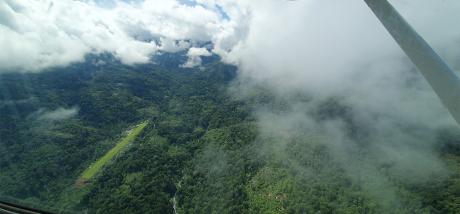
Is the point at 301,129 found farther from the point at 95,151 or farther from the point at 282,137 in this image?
the point at 95,151

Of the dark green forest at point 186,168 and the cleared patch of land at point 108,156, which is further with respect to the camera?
the cleared patch of land at point 108,156

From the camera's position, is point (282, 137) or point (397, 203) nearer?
point (397, 203)

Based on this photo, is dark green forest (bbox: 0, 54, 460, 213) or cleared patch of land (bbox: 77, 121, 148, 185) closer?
dark green forest (bbox: 0, 54, 460, 213)

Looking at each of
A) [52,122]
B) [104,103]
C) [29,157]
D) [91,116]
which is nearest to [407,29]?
[29,157]

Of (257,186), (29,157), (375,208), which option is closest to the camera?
(375,208)
